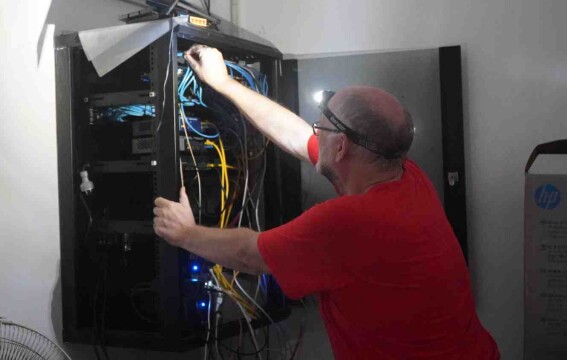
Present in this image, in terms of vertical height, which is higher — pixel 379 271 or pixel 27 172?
pixel 27 172

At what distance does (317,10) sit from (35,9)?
3.62ft

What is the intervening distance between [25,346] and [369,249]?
2.59 ft

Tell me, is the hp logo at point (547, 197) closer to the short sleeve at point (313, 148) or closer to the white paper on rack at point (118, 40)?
the short sleeve at point (313, 148)

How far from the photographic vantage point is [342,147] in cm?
142

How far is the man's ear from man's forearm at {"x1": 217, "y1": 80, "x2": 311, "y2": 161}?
349mm

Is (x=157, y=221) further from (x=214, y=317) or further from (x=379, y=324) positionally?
(x=379, y=324)

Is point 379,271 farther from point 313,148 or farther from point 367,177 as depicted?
point 313,148

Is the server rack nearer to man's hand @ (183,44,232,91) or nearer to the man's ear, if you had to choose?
man's hand @ (183,44,232,91)

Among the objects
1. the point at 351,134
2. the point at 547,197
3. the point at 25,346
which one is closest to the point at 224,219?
the point at 351,134

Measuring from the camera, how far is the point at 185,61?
162 cm

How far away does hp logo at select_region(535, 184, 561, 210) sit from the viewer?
5.42ft

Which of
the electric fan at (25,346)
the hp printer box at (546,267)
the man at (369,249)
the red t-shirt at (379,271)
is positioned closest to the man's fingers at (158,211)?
the man at (369,249)

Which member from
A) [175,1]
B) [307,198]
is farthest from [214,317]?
[175,1]

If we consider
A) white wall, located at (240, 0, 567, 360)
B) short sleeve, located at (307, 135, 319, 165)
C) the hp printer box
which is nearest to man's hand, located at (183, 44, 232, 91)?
short sleeve, located at (307, 135, 319, 165)
